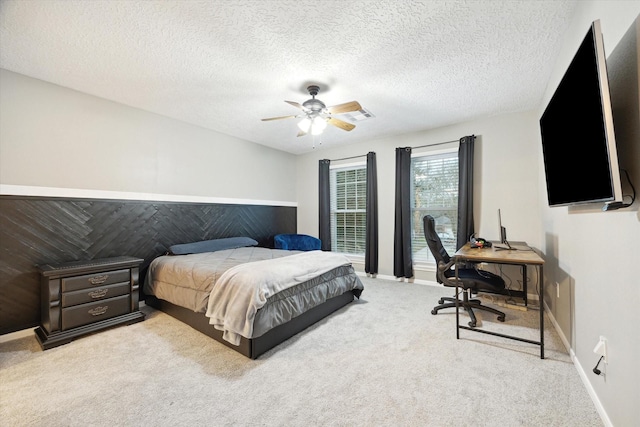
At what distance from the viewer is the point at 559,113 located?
1.67 meters

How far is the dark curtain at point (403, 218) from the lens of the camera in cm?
442

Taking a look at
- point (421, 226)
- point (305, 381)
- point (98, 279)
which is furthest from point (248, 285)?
point (421, 226)

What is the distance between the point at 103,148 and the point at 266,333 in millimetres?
2927

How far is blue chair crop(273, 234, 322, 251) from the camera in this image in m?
4.98

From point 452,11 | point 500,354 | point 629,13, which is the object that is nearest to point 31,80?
point 452,11

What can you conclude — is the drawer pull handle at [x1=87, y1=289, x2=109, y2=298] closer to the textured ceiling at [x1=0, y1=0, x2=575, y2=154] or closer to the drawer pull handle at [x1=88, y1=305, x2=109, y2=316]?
the drawer pull handle at [x1=88, y1=305, x2=109, y2=316]

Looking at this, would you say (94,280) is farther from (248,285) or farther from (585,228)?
(585,228)

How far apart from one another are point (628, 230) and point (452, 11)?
Result: 5.63 ft

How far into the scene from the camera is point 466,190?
3.88 metres

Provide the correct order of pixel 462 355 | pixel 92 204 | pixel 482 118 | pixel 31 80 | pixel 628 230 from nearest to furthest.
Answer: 1. pixel 628 230
2. pixel 462 355
3. pixel 31 80
4. pixel 92 204
5. pixel 482 118

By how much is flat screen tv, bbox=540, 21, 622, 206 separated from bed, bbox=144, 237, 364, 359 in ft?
6.92

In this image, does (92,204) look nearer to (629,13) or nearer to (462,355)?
(462,355)

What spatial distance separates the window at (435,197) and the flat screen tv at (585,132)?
2.36 metres

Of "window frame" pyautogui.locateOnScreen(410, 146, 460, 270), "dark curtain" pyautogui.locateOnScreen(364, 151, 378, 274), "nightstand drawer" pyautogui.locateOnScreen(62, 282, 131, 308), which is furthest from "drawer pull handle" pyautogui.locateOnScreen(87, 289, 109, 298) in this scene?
"window frame" pyautogui.locateOnScreen(410, 146, 460, 270)
